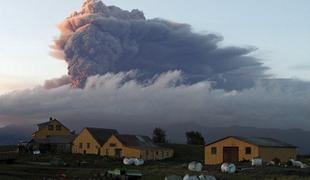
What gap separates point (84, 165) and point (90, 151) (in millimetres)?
29584

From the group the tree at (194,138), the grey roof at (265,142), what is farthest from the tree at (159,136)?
the grey roof at (265,142)

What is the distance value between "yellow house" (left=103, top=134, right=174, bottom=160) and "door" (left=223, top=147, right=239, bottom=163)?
20.9 m

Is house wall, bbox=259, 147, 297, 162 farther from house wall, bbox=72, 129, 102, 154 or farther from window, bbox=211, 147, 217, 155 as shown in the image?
house wall, bbox=72, 129, 102, 154

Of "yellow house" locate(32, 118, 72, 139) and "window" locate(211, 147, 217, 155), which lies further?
"yellow house" locate(32, 118, 72, 139)

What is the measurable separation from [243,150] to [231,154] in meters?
2.09

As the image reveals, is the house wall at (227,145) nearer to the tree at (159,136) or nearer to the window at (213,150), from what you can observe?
the window at (213,150)

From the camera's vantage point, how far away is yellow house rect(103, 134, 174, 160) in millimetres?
Result: 99625

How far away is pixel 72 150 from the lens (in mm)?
112750

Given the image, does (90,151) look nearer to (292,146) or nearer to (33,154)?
(33,154)

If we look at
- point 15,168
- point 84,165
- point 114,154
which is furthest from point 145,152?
point 15,168

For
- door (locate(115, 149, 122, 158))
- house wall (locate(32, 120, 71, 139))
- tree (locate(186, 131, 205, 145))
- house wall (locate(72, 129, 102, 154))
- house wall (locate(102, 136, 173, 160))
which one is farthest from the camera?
tree (locate(186, 131, 205, 145))

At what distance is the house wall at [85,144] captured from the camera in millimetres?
108125

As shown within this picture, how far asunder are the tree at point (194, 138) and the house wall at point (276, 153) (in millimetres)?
63195

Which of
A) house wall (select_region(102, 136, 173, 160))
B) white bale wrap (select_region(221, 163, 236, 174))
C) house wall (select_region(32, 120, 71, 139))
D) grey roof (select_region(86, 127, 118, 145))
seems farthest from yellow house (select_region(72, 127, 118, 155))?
white bale wrap (select_region(221, 163, 236, 174))
